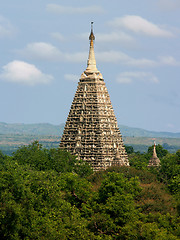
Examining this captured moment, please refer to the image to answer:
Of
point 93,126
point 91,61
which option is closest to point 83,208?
point 93,126

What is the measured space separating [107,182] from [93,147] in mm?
48051

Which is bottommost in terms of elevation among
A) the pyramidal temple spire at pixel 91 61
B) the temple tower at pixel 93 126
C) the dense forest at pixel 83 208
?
the dense forest at pixel 83 208

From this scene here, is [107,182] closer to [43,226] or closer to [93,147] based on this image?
[43,226]

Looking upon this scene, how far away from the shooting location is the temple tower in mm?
148250

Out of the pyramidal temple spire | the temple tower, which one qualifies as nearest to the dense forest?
the temple tower

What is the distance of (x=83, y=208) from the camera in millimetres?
97750

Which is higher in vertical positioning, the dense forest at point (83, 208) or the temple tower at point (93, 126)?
the temple tower at point (93, 126)

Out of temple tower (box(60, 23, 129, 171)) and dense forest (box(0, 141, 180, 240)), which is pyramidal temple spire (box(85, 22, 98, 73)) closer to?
temple tower (box(60, 23, 129, 171))

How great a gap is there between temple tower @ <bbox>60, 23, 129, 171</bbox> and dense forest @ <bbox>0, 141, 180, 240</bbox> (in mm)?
34964

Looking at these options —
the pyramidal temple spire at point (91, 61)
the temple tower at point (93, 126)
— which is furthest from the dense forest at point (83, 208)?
the pyramidal temple spire at point (91, 61)

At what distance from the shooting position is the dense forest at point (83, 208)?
86188 millimetres

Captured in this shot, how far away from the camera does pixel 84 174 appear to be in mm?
131500

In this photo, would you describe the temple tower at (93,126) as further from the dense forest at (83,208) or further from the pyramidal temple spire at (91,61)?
the dense forest at (83,208)

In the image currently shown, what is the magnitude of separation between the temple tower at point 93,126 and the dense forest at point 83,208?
3496cm
